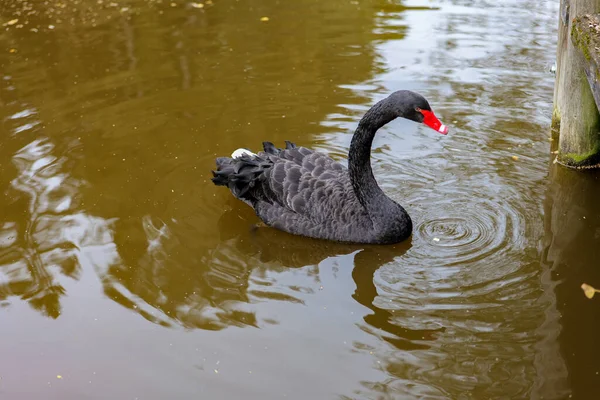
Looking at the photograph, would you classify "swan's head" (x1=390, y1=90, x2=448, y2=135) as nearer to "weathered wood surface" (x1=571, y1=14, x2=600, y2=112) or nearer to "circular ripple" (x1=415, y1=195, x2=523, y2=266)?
"circular ripple" (x1=415, y1=195, x2=523, y2=266)

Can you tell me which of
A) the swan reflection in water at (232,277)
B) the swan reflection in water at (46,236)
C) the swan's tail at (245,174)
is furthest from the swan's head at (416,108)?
the swan reflection in water at (46,236)

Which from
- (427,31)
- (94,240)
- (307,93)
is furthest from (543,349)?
(427,31)

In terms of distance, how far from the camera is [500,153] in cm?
603

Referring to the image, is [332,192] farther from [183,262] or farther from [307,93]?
[307,93]

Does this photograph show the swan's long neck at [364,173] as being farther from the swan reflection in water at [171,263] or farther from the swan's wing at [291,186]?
the swan reflection in water at [171,263]

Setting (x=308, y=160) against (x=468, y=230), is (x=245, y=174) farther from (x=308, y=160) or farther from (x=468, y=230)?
(x=468, y=230)

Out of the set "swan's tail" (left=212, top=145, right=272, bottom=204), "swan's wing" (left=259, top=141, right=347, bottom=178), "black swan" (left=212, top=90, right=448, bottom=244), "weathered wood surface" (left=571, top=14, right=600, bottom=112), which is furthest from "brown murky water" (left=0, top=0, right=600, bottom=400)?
"weathered wood surface" (left=571, top=14, right=600, bottom=112)

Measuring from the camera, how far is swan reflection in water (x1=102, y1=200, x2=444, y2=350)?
13.9ft

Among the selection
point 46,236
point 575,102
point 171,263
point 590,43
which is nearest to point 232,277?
point 171,263

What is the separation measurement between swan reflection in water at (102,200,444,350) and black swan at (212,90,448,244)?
122mm

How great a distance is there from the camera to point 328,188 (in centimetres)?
514

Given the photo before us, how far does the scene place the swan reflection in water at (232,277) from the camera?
423 cm

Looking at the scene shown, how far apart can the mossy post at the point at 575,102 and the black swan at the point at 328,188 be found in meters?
1.55

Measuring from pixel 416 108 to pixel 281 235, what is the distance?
139 cm
